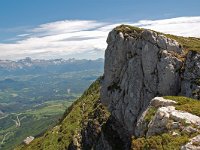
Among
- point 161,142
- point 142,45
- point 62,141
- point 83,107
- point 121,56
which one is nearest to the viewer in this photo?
point 161,142

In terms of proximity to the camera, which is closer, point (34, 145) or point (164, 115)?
point (164, 115)

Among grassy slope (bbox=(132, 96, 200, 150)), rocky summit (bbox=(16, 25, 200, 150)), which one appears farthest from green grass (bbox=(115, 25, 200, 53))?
grassy slope (bbox=(132, 96, 200, 150))

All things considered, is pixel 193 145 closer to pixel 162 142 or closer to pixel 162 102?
pixel 162 142

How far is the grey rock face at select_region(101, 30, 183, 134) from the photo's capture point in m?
86.3

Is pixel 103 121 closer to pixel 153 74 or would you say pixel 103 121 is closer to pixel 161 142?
pixel 153 74

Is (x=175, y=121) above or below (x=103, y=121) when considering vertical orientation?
above

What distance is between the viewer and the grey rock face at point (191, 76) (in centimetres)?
7872

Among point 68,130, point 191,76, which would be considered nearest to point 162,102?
point 191,76

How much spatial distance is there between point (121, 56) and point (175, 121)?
62.6 m

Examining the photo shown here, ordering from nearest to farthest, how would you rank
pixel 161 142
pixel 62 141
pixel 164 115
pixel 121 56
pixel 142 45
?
pixel 161 142 → pixel 164 115 → pixel 142 45 → pixel 121 56 → pixel 62 141

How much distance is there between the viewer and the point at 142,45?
94.9 m

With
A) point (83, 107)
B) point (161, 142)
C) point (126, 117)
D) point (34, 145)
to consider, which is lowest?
point (34, 145)

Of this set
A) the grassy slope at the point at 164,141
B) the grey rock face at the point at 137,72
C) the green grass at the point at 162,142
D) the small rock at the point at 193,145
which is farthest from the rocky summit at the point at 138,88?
the small rock at the point at 193,145

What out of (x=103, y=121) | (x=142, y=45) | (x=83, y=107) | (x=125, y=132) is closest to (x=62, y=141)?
(x=83, y=107)
